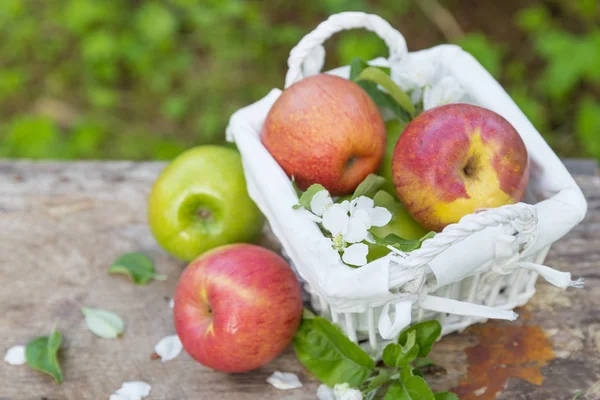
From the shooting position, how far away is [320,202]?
0.88 meters

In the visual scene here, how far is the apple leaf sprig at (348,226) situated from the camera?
0.84 m

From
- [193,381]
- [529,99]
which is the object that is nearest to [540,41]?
[529,99]

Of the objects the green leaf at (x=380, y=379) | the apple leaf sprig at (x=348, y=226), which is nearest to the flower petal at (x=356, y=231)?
the apple leaf sprig at (x=348, y=226)

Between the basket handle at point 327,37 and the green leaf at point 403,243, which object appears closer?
the green leaf at point 403,243

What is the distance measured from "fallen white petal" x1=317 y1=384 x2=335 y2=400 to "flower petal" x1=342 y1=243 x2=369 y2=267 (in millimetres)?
245

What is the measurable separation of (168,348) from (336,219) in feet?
1.30

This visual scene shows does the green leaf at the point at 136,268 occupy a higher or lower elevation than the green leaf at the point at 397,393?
lower

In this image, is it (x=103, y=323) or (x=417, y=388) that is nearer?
(x=417, y=388)

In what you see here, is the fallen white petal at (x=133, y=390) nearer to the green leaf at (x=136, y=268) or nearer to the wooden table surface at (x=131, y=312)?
the wooden table surface at (x=131, y=312)

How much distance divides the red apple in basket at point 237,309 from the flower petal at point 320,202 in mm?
156

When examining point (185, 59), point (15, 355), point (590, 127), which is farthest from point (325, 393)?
point (185, 59)

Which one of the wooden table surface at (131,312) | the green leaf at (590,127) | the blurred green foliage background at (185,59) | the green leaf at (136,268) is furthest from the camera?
the blurred green foliage background at (185,59)

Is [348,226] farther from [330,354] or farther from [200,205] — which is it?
[200,205]

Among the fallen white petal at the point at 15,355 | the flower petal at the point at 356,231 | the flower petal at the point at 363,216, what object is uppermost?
the flower petal at the point at 363,216
